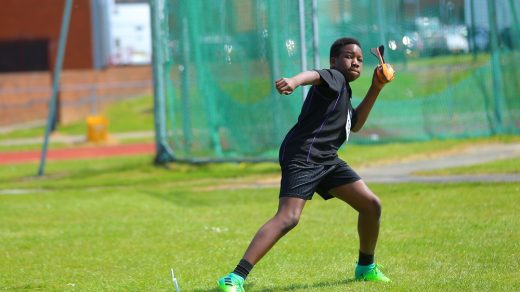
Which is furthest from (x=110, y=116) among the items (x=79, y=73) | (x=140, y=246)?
(x=140, y=246)

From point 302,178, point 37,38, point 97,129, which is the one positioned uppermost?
point 37,38

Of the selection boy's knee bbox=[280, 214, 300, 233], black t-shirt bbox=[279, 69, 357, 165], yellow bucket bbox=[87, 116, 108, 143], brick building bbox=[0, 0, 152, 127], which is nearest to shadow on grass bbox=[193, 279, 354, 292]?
boy's knee bbox=[280, 214, 300, 233]

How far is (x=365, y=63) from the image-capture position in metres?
15.8

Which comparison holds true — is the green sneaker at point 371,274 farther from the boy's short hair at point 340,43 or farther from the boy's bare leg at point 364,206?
the boy's short hair at point 340,43

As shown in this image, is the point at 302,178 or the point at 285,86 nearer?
the point at 285,86

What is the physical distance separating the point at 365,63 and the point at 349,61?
28.6 ft

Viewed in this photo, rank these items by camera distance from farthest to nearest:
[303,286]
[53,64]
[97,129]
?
[53,64]
[97,129]
[303,286]

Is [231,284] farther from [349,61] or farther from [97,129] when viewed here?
[97,129]

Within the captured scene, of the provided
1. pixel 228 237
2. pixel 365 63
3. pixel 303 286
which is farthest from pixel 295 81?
pixel 365 63

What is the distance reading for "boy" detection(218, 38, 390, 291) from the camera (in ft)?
22.7

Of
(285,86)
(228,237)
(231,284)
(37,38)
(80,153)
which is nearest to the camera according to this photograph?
(285,86)

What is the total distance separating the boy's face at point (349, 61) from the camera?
7148 millimetres

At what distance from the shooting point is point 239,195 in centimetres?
1352

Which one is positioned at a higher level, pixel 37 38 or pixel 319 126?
pixel 37 38
